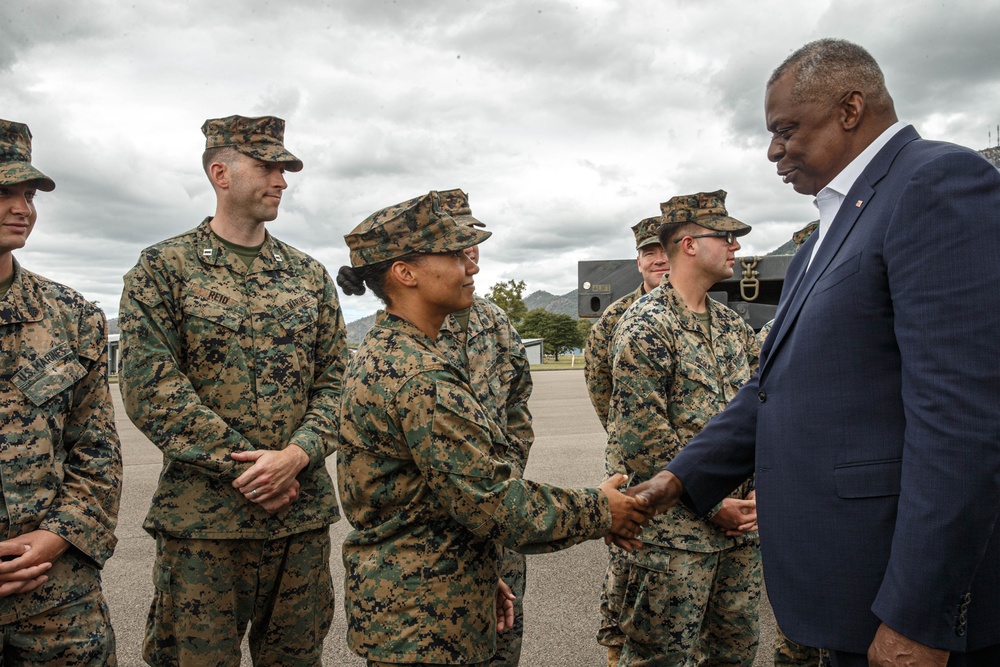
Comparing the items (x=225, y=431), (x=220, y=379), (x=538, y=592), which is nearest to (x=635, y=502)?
(x=225, y=431)

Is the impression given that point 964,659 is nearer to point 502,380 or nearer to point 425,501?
point 425,501

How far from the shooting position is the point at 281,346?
122 inches

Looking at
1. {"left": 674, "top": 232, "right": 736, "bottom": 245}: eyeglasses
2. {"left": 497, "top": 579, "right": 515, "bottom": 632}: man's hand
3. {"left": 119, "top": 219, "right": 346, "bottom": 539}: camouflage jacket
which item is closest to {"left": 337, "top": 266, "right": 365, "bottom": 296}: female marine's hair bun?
{"left": 119, "top": 219, "right": 346, "bottom": 539}: camouflage jacket

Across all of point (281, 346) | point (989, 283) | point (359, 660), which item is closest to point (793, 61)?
point (989, 283)

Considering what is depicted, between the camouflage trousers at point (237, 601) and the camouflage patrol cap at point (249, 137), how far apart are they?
62.3 inches

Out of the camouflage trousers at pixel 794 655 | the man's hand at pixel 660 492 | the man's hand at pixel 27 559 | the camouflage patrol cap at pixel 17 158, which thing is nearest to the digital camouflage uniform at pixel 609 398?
the camouflage trousers at pixel 794 655

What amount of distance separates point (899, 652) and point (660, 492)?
3.17 ft

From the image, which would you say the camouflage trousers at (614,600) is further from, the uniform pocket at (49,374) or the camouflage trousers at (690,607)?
the uniform pocket at (49,374)

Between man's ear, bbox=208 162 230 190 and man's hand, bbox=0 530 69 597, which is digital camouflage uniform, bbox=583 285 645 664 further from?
man's hand, bbox=0 530 69 597

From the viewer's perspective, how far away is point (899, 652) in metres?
1.64

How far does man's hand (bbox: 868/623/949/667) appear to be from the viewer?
1609mm

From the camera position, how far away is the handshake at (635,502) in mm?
2369

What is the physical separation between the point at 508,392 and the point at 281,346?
1326mm

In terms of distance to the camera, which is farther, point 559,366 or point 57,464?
point 559,366
